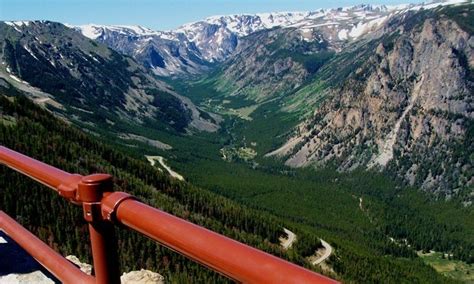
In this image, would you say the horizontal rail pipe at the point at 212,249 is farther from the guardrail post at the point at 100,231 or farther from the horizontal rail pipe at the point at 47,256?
the horizontal rail pipe at the point at 47,256

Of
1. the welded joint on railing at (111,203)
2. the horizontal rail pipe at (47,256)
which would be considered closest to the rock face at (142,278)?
the horizontal rail pipe at (47,256)

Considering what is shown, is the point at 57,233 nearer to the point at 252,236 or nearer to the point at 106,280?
the point at 252,236

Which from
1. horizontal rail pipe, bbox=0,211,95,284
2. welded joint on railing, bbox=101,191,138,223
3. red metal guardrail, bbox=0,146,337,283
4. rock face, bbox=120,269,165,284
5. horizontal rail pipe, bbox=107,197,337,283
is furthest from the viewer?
rock face, bbox=120,269,165,284

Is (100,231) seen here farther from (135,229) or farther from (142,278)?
(142,278)

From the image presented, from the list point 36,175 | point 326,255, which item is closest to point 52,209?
point 326,255

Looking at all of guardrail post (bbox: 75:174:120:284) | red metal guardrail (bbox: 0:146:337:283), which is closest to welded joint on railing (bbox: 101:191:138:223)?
red metal guardrail (bbox: 0:146:337:283)

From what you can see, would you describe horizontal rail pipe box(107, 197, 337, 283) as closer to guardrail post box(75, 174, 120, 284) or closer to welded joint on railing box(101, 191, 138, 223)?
welded joint on railing box(101, 191, 138, 223)

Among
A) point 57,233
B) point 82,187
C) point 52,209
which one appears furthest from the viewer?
point 52,209

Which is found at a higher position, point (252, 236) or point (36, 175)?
point (36, 175)

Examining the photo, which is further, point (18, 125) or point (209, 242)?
point (18, 125)
